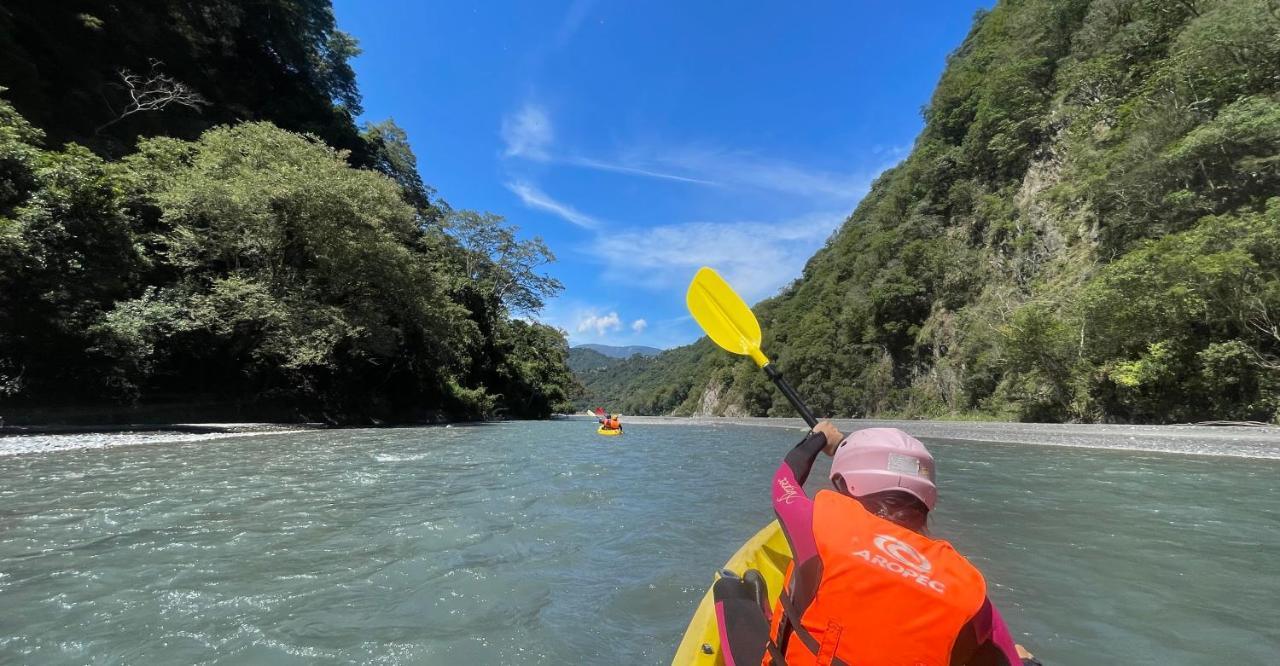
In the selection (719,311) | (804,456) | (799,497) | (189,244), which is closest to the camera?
(799,497)

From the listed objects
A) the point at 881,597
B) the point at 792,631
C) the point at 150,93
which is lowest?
the point at 792,631

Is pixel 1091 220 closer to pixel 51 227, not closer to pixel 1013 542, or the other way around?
pixel 1013 542

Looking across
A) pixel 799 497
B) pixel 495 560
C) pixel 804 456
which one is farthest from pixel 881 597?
pixel 495 560

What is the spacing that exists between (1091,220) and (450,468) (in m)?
23.2

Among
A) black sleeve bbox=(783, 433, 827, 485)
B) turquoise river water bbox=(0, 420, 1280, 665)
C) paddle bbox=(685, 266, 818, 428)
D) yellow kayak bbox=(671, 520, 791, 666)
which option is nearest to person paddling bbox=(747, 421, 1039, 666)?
black sleeve bbox=(783, 433, 827, 485)

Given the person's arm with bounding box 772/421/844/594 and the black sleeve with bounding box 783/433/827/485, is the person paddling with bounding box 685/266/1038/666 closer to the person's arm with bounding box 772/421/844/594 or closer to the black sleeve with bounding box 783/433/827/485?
the person's arm with bounding box 772/421/844/594

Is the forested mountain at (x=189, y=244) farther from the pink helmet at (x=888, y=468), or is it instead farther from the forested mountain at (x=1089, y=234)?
the forested mountain at (x=1089, y=234)

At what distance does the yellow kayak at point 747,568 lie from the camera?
196 centimetres

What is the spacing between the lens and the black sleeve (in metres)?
1.95

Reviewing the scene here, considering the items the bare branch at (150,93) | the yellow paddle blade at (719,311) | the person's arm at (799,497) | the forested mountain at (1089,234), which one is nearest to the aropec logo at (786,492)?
the person's arm at (799,497)

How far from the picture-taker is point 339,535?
4.69 meters

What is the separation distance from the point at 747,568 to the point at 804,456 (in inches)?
26.5

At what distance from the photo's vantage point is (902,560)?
4.28ft

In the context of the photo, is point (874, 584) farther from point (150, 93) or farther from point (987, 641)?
point (150, 93)
